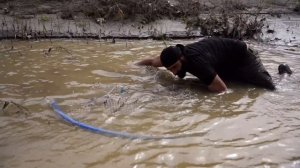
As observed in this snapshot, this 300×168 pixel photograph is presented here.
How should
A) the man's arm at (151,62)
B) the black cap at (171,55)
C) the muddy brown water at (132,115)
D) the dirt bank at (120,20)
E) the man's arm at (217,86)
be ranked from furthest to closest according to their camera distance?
the dirt bank at (120,20) → the man's arm at (151,62) → the man's arm at (217,86) → the black cap at (171,55) → the muddy brown water at (132,115)

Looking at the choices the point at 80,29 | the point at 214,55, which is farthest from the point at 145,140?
the point at 80,29

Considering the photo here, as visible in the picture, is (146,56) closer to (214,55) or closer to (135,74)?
(135,74)

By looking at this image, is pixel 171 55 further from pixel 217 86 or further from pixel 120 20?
pixel 120 20

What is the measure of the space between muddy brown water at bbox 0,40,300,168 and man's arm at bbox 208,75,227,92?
123mm

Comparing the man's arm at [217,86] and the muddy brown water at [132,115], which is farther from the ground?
the man's arm at [217,86]

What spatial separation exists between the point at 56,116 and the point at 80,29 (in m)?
4.43

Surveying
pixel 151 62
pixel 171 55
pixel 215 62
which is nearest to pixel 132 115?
pixel 171 55

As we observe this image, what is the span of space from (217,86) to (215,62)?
40 centimetres

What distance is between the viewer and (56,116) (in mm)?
4516

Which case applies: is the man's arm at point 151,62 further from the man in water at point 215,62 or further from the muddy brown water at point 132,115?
the muddy brown water at point 132,115

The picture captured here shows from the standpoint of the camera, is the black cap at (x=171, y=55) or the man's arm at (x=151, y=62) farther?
the man's arm at (x=151, y=62)

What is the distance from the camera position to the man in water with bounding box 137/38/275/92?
5.35 meters

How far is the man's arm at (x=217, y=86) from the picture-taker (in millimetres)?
5434

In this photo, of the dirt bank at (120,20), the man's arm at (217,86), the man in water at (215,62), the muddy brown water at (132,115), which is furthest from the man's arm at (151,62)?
the dirt bank at (120,20)
